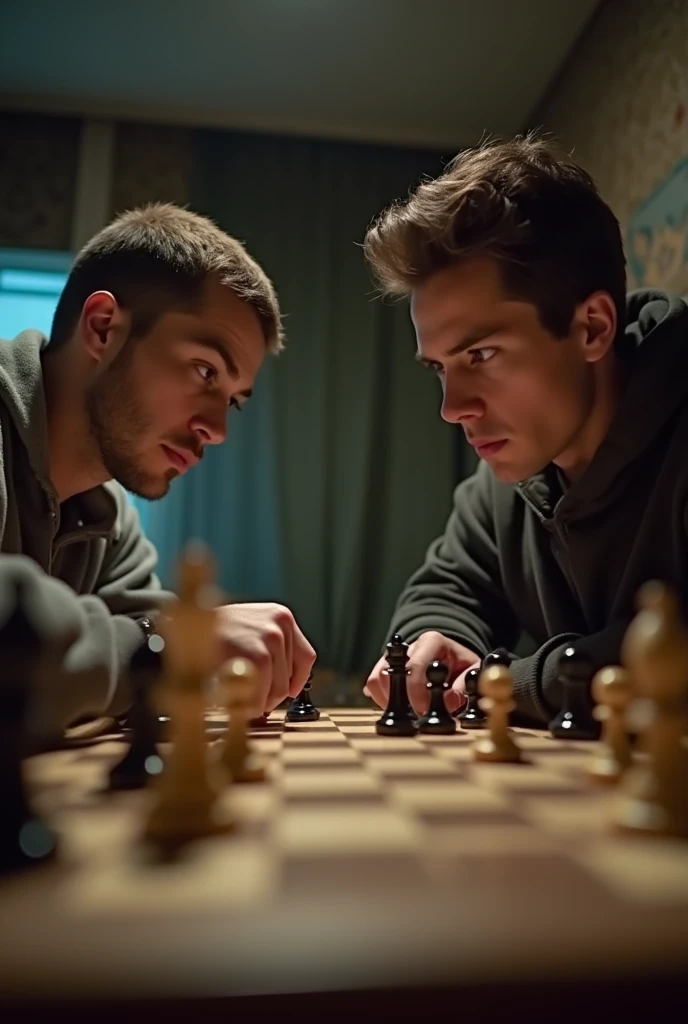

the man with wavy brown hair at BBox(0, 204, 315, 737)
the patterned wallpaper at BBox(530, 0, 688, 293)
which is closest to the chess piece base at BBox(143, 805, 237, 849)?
the man with wavy brown hair at BBox(0, 204, 315, 737)

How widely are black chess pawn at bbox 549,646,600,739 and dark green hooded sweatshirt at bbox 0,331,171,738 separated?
1.63ft

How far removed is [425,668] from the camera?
1266mm

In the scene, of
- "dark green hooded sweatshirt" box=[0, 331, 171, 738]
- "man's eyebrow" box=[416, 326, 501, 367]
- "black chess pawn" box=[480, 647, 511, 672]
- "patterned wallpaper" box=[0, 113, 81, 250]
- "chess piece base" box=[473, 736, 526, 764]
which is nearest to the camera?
"dark green hooded sweatshirt" box=[0, 331, 171, 738]

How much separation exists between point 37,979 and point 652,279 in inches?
107

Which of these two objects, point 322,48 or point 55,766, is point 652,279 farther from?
point 55,766

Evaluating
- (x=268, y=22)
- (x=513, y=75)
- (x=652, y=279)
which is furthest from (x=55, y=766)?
(x=513, y=75)

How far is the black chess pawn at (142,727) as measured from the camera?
24.2 inches

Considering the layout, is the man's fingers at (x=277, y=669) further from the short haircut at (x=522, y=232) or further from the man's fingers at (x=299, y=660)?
the short haircut at (x=522, y=232)

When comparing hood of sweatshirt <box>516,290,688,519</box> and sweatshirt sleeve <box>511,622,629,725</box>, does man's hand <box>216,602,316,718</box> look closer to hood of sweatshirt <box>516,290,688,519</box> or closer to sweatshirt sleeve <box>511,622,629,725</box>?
sweatshirt sleeve <box>511,622,629,725</box>

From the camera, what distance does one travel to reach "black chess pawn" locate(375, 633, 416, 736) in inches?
39.0

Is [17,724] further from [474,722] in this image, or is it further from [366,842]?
[474,722]

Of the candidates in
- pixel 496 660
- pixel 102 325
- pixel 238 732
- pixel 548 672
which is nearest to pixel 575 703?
pixel 548 672

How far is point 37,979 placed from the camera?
28cm

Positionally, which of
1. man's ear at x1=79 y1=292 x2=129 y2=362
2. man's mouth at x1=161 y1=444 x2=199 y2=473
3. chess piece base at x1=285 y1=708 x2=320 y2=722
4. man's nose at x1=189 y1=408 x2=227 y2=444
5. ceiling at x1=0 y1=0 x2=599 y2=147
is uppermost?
ceiling at x1=0 y1=0 x2=599 y2=147
